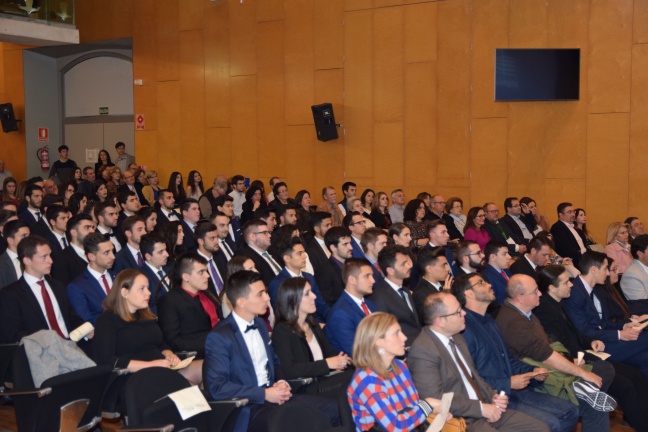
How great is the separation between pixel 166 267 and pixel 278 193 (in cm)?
471

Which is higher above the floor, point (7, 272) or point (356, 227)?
point (356, 227)

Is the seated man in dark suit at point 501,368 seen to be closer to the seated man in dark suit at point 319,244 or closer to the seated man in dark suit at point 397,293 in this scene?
the seated man in dark suit at point 397,293

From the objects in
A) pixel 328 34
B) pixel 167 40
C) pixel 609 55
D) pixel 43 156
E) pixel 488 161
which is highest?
pixel 167 40

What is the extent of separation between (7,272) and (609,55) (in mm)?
7924

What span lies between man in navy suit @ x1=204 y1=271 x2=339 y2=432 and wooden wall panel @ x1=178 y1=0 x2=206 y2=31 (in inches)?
382

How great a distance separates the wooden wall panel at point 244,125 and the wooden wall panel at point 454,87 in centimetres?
331

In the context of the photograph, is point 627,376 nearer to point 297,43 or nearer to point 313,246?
point 313,246

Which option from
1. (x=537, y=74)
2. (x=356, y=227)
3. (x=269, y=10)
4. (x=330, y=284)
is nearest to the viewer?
(x=330, y=284)

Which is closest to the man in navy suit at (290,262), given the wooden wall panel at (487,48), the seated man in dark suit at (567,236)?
the seated man in dark suit at (567,236)

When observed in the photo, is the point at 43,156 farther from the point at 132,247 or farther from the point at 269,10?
the point at 132,247

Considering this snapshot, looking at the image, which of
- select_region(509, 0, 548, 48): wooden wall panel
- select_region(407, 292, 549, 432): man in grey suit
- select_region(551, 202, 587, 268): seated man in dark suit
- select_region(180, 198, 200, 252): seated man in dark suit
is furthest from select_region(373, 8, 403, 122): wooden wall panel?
select_region(407, 292, 549, 432): man in grey suit

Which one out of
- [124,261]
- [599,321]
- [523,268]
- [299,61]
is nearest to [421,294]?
[599,321]

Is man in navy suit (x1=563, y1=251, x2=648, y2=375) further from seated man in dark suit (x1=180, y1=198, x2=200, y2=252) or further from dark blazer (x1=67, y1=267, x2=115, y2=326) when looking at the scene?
seated man in dark suit (x1=180, y1=198, x2=200, y2=252)

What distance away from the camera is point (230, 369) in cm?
393
